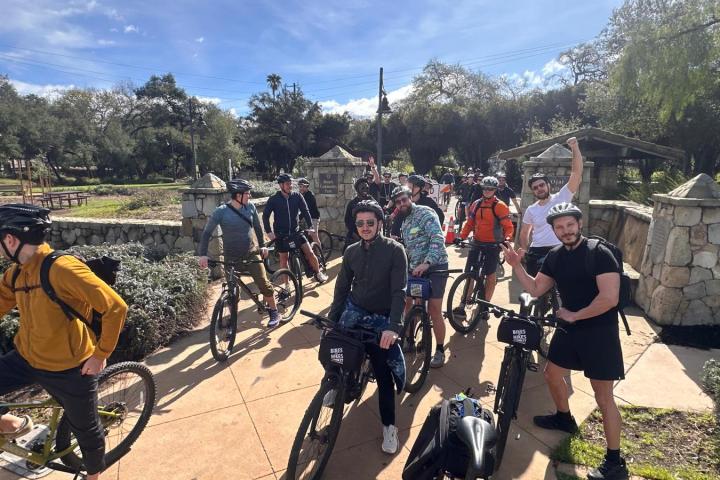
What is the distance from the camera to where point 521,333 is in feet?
9.20

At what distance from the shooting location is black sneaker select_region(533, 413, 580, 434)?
10.5 feet

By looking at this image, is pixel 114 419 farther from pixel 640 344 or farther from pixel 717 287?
pixel 717 287

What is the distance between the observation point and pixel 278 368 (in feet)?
14.0

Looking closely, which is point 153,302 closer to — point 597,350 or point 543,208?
point 597,350

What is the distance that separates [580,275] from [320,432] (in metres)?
2.04

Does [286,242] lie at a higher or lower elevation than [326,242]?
higher

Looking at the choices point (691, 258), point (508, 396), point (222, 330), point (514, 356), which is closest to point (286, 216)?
point (222, 330)

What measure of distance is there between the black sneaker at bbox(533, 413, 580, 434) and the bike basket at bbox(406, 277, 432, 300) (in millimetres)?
1342

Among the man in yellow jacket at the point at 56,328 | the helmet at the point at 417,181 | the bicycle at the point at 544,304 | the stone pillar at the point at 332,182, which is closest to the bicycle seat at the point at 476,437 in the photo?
the man in yellow jacket at the point at 56,328

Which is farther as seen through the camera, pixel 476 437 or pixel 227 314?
pixel 227 314

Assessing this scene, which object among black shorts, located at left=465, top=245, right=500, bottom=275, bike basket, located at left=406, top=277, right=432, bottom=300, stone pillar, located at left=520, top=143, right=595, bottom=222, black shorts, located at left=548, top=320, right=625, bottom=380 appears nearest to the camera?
black shorts, located at left=548, top=320, right=625, bottom=380

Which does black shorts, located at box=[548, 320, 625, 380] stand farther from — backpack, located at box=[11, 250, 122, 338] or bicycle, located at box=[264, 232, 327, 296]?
bicycle, located at box=[264, 232, 327, 296]

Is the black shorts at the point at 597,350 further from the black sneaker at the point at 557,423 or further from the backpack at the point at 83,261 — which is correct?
the backpack at the point at 83,261

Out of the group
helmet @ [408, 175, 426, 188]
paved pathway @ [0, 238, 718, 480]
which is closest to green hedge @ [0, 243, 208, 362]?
paved pathway @ [0, 238, 718, 480]
